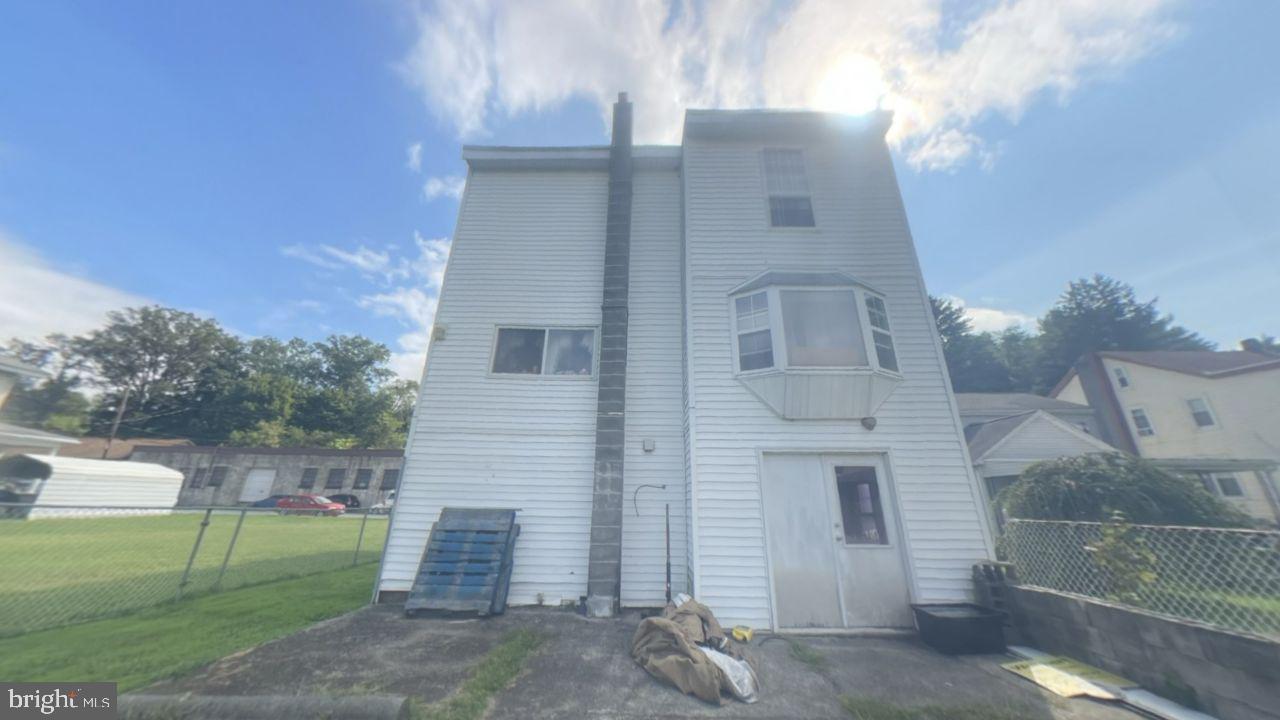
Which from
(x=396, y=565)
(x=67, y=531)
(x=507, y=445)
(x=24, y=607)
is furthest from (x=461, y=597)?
(x=67, y=531)

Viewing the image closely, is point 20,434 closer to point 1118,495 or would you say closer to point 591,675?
point 591,675

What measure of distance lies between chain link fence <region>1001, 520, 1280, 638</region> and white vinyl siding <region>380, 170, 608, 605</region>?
241 inches

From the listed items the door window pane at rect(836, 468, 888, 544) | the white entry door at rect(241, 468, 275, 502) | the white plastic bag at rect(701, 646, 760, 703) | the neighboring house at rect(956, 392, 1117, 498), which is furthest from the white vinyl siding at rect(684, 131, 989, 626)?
the white entry door at rect(241, 468, 275, 502)

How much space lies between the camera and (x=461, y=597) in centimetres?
554

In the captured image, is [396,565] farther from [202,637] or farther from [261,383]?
[261,383]

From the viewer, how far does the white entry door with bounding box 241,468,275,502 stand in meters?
24.6

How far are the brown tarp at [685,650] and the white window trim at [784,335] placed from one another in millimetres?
3407

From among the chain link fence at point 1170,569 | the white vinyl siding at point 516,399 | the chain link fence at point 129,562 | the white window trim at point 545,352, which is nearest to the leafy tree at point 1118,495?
the chain link fence at point 1170,569

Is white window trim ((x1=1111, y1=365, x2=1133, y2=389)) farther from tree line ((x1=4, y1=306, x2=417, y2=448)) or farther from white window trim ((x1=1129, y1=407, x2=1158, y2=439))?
tree line ((x1=4, y1=306, x2=417, y2=448))

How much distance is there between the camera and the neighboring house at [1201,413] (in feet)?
51.1

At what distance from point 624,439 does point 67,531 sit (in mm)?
16096

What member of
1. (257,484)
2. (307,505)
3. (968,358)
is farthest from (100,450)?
(968,358)

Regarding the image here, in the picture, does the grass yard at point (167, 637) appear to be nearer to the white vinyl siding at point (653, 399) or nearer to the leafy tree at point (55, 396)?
the white vinyl siding at point (653, 399)

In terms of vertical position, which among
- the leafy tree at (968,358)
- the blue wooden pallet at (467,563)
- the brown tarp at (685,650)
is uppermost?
the leafy tree at (968,358)
